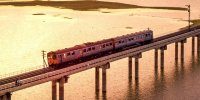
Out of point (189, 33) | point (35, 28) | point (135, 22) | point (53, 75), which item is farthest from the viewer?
point (135, 22)

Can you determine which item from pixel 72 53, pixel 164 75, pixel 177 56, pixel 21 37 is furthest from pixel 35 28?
pixel 72 53

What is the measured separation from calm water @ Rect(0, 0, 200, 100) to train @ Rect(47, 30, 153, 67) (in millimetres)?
5989

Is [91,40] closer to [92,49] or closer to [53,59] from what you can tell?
[92,49]

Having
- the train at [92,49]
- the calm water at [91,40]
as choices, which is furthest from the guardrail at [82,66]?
the calm water at [91,40]

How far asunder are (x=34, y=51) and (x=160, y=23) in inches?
2577

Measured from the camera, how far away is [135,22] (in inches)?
6757

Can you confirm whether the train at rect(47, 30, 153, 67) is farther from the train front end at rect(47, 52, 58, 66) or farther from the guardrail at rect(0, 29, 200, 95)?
the guardrail at rect(0, 29, 200, 95)

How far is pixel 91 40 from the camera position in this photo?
13162cm

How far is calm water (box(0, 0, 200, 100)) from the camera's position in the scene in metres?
74.4

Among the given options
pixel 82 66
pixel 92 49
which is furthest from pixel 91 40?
pixel 82 66

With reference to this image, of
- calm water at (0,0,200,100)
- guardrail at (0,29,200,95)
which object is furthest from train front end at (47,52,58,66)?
calm water at (0,0,200,100)

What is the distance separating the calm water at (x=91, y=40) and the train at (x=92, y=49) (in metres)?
5.99

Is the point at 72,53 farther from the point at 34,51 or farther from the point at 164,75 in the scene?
the point at 34,51

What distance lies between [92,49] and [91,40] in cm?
5932
